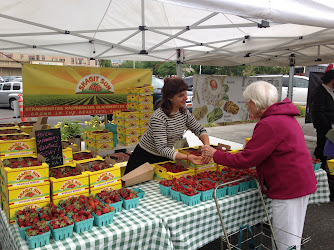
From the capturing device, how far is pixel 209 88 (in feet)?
24.6

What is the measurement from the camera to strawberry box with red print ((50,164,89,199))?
85.9 inches

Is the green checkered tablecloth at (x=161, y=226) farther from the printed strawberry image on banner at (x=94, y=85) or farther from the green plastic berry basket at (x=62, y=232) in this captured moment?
the printed strawberry image on banner at (x=94, y=85)

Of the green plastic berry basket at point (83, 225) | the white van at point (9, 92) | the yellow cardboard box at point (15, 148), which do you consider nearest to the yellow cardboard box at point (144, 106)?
the yellow cardboard box at point (15, 148)

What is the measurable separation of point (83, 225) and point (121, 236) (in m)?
0.26

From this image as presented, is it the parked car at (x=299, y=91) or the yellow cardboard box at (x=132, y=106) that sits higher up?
the parked car at (x=299, y=91)

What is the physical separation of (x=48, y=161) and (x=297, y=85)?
15.5 m

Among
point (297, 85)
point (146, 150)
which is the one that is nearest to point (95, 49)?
point (146, 150)

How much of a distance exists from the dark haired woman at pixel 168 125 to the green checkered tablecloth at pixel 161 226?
19.9 inches

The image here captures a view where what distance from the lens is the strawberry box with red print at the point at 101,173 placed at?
7.69ft

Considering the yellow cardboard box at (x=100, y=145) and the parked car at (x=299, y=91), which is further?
the parked car at (x=299, y=91)

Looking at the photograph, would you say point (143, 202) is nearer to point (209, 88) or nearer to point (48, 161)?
point (48, 161)

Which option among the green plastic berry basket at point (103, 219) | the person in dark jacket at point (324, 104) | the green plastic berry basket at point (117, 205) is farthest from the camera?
the person in dark jacket at point (324, 104)

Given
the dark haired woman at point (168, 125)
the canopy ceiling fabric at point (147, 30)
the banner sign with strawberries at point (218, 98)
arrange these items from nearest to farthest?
the dark haired woman at point (168, 125) < the canopy ceiling fabric at point (147, 30) < the banner sign with strawberries at point (218, 98)

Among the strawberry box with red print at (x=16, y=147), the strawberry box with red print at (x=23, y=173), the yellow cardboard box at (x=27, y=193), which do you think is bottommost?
the yellow cardboard box at (x=27, y=193)
